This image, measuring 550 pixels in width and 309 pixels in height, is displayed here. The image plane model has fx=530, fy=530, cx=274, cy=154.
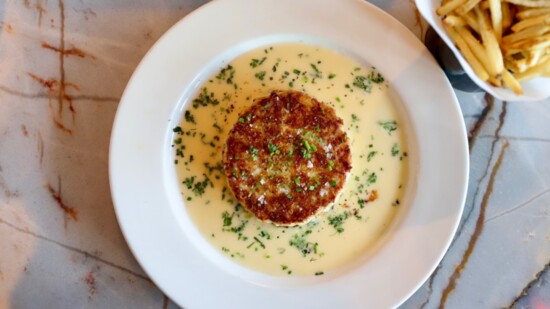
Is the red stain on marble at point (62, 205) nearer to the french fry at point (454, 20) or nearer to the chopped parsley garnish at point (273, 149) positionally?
the chopped parsley garnish at point (273, 149)

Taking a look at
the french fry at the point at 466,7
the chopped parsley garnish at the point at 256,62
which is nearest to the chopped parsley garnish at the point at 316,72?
the chopped parsley garnish at the point at 256,62

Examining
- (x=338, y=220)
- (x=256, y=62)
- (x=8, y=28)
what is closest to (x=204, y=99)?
(x=256, y=62)

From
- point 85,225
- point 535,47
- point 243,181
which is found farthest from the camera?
point 85,225

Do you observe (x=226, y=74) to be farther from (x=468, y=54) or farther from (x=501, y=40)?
(x=501, y=40)

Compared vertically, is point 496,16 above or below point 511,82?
above

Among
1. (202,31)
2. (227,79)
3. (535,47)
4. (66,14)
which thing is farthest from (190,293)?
(535,47)

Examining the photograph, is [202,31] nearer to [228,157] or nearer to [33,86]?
Result: [228,157]
